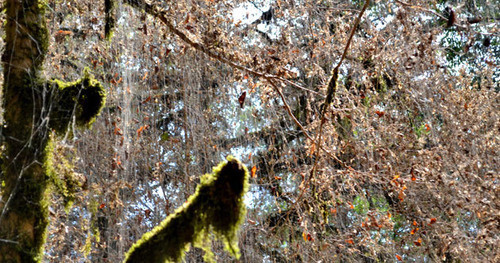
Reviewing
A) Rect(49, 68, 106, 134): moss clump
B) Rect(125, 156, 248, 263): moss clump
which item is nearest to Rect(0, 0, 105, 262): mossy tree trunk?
Rect(49, 68, 106, 134): moss clump

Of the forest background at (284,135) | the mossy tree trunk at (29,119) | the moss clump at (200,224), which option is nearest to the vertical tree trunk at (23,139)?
the mossy tree trunk at (29,119)

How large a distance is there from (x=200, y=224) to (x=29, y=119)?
692 millimetres

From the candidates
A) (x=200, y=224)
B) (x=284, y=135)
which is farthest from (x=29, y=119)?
(x=284, y=135)

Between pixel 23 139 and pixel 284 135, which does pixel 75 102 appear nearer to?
pixel 23 139

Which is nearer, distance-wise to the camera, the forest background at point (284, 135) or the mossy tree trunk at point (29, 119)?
the mossy tree trunk at point (29, 119)

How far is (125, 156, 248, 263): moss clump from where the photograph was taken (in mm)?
1399

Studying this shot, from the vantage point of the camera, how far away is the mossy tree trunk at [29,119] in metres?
1.48

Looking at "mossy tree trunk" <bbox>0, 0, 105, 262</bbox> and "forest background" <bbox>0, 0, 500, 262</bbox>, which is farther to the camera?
"forest background" <bbox>0, 0, 500, 262</bbox>

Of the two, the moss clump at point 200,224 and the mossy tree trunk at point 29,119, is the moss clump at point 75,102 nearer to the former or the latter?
the mossy tree trunk at point 29,119

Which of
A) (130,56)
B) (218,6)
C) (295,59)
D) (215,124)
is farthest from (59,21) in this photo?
(295,59)

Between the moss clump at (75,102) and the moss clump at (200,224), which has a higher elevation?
the moss clump at (75,102)

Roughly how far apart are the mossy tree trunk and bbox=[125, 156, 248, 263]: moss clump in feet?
1.13

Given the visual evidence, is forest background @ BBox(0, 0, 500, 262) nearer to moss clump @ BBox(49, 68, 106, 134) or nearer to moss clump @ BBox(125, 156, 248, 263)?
moss clump @ BBox(49, 68, 106, 134)

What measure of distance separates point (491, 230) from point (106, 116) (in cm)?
316
